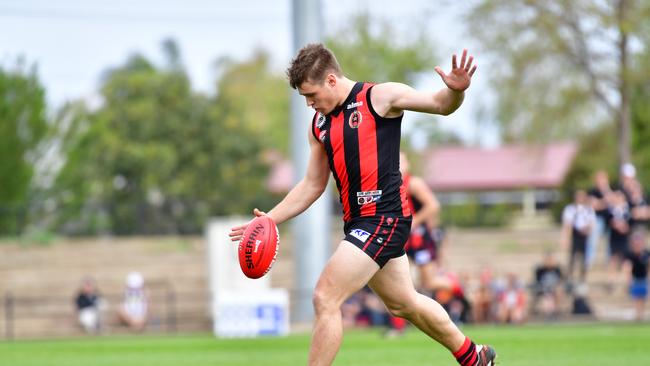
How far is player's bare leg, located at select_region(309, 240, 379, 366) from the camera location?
22.0 ft

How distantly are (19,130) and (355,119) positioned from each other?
1611 inches

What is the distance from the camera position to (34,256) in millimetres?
32688

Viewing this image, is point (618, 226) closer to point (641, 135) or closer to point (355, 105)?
point (355, 105)

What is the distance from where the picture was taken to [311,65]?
22.6 feet

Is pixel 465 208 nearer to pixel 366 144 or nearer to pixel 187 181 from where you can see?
pixel 187 181

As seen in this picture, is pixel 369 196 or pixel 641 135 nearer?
pixel 369 196

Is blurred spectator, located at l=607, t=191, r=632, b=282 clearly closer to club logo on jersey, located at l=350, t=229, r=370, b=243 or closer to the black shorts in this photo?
the black shorts

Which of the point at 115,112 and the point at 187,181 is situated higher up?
the point at 115,112

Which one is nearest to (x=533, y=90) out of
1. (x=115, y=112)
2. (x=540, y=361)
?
(x=540, y=361)

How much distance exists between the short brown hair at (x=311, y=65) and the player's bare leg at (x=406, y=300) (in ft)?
4.09

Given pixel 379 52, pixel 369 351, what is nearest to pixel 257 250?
pixel 369 351

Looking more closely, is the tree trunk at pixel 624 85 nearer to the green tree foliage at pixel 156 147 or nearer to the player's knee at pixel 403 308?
the green tree foliage at pixel 156 147

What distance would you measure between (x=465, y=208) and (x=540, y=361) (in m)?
27.1

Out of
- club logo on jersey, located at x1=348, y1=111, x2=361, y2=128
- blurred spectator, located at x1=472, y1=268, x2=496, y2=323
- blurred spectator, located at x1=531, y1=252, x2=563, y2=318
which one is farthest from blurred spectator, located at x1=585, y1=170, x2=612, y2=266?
club logo on jersey, located at x1=348, y1=111, x2=361, y2=128
